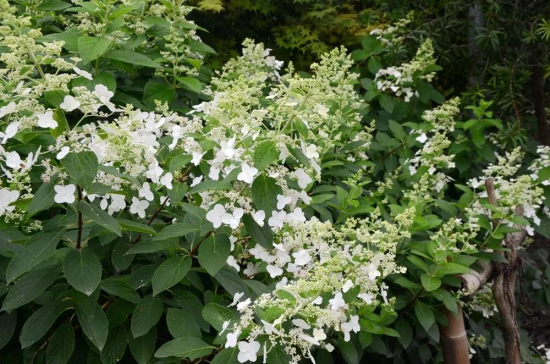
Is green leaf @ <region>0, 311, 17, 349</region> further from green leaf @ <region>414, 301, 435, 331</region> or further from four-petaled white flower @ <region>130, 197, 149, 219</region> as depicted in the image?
green leaf @ <region>414, 301, 435, 331</region>

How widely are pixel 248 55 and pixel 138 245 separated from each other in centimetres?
155

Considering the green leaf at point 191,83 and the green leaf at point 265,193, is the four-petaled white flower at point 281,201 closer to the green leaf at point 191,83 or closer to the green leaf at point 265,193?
the green leaf at point 265,193

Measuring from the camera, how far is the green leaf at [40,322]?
1.60 metres

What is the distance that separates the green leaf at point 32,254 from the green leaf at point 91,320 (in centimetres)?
15

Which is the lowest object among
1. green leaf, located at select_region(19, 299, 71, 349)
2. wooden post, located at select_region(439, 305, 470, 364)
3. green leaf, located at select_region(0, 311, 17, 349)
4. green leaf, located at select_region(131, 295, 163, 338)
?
wooden post, located at select_region(439, 305, 470, 364)

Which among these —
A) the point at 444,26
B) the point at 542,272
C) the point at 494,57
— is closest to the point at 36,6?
the point at 444,26

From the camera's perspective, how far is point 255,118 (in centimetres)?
178

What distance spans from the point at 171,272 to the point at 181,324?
13cm

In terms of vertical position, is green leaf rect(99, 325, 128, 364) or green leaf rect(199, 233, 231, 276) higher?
green leaf rect(199, 233, 231, 276)

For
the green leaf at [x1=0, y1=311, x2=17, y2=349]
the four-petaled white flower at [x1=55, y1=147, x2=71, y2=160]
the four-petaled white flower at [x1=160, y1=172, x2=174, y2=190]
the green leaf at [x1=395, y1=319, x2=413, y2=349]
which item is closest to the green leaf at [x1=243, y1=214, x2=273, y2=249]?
the four-petaled white flower at [x1=160, y1=172, x2=174, y2=190]

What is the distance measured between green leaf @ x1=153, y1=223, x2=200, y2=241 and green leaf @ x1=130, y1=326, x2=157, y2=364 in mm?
272

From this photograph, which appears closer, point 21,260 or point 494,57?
point 21,260

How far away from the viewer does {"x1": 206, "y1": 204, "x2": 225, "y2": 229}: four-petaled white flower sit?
62.6 inches

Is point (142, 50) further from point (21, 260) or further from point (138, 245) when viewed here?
point (21, 260)
